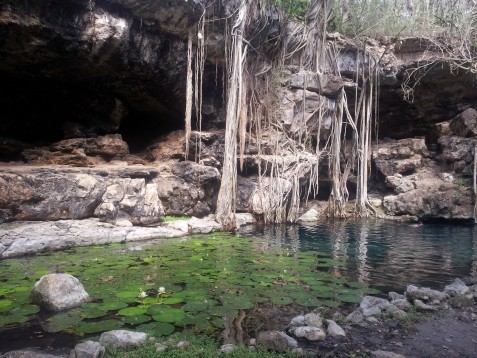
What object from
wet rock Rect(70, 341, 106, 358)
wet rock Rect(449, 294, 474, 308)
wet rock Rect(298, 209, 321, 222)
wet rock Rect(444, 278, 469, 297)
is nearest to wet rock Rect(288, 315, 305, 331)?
wet rock Rect(70, 341, 106, 358)

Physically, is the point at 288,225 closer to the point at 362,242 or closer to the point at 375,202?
the point at 362,242

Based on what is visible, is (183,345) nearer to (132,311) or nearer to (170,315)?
(170,315)

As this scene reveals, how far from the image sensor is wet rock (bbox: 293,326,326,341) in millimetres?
2941

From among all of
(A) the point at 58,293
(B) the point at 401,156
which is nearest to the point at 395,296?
(A) the point at 58,293

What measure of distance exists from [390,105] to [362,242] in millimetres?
7879

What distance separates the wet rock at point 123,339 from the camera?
2.69 m

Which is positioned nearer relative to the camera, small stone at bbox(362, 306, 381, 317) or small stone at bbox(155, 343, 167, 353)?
small stone at bbox(155, 343, 167, 353)

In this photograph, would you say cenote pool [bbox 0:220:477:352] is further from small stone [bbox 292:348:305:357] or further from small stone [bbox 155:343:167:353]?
small stone [bbox 292:348:305:357]

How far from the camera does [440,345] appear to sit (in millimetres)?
2875

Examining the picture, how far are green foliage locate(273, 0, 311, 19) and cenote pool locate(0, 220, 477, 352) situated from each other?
22.9 feet

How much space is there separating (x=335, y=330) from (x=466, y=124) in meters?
12.5

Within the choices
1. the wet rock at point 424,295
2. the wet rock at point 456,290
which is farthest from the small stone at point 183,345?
the wet rock at point 456,290

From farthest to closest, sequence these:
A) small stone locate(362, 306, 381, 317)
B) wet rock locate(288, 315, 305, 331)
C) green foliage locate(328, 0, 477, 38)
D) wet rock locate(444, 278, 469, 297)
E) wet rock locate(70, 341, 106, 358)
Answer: green foliage locate(328, 0, 477, 38)
wet rock locate(444, 278, 469, 297)
small stone locate(362, 306, 381, 317)
wet rock locate(288, 315, 305, 331)
wet rock locate(70, 341, 106, 358)

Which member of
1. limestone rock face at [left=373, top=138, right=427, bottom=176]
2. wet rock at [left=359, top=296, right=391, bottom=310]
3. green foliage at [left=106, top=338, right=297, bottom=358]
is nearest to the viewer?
green foliage at [left=106, top=338, right=297, bottom=358]
